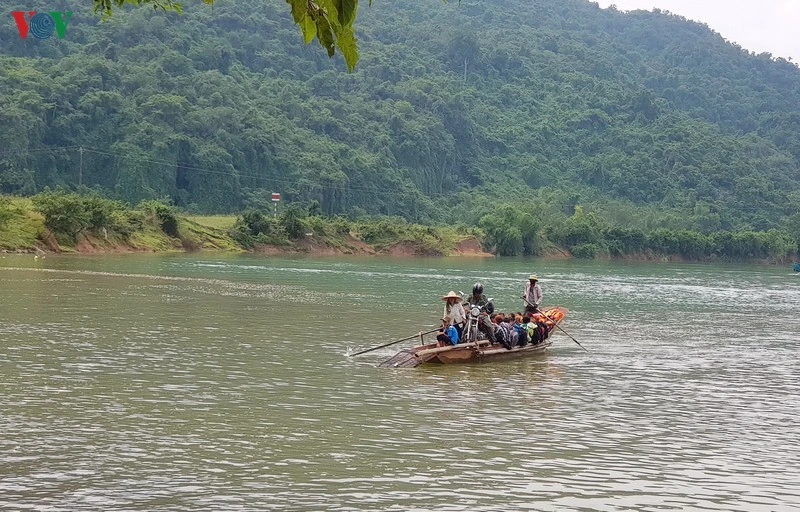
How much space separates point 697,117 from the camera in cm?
17912

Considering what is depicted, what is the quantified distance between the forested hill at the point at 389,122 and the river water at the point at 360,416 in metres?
57.5

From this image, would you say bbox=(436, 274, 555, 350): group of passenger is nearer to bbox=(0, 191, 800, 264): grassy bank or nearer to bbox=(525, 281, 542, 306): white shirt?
bbox=(525, 281, 542, 306): white shirt

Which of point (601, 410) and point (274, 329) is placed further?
point (274, 329)

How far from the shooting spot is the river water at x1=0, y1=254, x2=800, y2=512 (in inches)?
416

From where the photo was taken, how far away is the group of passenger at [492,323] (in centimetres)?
1980

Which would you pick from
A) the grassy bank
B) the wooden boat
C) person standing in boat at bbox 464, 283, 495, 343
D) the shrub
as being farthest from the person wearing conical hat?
the shrub

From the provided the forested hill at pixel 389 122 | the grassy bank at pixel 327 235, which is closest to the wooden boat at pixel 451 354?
the grassy bank at pixel 327 235

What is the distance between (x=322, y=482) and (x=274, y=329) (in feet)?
47.1

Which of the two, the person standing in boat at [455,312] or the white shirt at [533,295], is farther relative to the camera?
the white shirt at [533,295]

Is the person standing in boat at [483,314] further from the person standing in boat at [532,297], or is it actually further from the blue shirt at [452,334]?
the person standing in boat at [532,297]

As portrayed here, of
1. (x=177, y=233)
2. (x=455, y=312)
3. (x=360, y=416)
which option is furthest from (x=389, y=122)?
(x=360, y=416)

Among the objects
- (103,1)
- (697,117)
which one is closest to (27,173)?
(103,1)

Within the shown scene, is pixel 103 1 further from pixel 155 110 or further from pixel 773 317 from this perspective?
pixel 155 110

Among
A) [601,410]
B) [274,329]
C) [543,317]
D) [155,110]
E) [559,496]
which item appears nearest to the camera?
[559,496]
